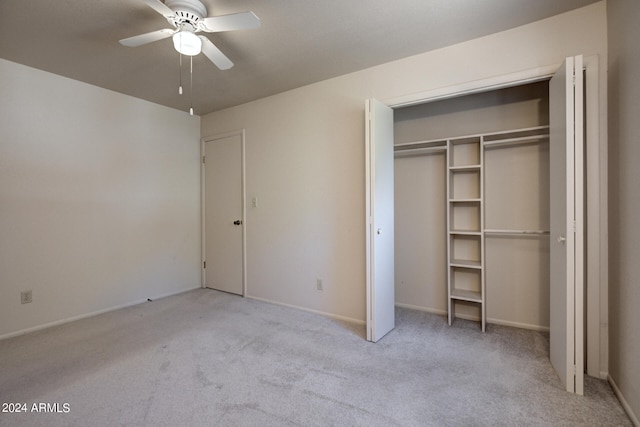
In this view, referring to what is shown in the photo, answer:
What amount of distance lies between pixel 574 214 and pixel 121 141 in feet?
14.0

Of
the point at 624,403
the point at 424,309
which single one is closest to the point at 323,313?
the point at 424,309

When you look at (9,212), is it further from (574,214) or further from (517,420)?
(574,214)

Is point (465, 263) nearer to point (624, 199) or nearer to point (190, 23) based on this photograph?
point (624, 199)

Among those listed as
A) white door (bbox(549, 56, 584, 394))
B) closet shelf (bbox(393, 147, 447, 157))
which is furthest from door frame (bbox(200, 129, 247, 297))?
white door (bbox(549, 56, 584, 394))

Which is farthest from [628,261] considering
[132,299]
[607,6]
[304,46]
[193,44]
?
[132,299]

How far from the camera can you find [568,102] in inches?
69.9

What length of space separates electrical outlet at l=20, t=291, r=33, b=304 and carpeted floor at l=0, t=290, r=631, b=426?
1.05 feet

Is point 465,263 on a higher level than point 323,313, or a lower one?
higher

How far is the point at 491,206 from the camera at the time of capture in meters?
2.89

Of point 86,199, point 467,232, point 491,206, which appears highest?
point 86,199

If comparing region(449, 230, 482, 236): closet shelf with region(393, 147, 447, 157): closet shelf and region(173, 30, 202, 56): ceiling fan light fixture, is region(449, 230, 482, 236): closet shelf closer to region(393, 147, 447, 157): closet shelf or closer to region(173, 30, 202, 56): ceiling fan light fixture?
region(393, 147, 447, 157): closet shelf

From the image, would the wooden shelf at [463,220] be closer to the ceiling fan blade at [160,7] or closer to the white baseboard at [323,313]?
the white baseboard at [323,313]

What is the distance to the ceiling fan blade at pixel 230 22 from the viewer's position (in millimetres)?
1698

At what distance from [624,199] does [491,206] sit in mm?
1197
